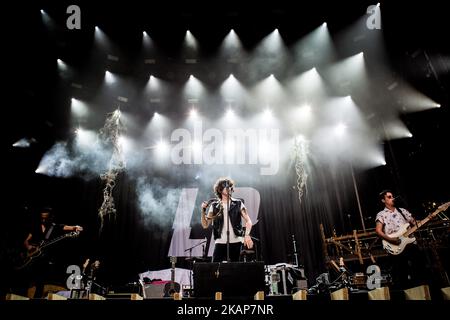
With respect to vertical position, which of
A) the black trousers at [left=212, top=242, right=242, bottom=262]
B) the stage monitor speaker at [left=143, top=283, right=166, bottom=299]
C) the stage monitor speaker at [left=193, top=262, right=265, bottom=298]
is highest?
the black trousers at [left=212, top=242, right=242, bottom=262]

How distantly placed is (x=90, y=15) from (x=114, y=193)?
3949mm

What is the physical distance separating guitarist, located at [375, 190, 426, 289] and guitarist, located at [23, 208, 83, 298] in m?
5.45

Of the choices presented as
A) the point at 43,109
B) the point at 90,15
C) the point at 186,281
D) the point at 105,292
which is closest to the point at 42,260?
the point at 105,292

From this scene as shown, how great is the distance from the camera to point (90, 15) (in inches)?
268

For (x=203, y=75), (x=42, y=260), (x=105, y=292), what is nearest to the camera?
(x=42, y=260)

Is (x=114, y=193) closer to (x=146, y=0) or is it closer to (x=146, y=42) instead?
(x=146, y=42)

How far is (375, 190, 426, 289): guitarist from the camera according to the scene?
461 centimetres

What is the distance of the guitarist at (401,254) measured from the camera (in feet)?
15.1

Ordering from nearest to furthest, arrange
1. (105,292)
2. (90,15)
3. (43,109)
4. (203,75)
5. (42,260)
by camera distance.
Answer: (42,260), (105,292), (90,15), (43,109), (203,75)

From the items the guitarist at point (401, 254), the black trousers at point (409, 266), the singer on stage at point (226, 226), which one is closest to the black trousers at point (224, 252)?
the singer on stage at point (226, 226)

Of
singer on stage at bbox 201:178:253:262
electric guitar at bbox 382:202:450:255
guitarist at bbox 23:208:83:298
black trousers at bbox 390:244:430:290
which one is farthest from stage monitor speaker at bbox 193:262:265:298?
guitarist at bbox 23:208:83:298

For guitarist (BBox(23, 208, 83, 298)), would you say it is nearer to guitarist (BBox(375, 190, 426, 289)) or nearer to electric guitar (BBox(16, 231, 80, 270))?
electric guitar (BBox(16, 231, 80, 270))

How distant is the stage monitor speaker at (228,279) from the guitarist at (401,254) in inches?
88.3

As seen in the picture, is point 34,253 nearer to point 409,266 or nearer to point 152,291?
point 152,291
